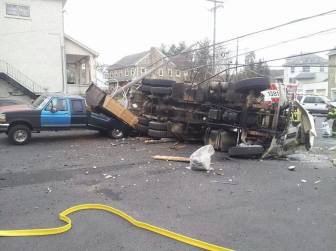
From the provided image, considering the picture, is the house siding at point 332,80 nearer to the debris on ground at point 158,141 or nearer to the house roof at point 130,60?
the house roof at point 130,60

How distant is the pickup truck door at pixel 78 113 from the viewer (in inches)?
521

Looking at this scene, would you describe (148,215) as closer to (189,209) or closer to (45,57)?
(189,209)

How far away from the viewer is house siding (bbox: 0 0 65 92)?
2562 centimetres

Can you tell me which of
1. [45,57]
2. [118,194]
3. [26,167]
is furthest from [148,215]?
[45,57]

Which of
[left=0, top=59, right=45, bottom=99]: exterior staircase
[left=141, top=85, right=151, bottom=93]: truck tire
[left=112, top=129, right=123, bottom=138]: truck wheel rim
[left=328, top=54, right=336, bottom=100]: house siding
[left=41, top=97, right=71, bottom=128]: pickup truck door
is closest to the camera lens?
[left=41, top=97, right=71, bottom=128]: pickup truck door

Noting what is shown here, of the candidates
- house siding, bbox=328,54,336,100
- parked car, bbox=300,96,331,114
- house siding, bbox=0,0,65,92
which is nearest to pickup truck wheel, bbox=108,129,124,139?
house siding, bbox=0,0,65,92

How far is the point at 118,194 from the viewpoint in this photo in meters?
6.74

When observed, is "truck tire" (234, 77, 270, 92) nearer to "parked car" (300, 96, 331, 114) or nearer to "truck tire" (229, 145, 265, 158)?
"truck tire" (229, 145, 265, 158)

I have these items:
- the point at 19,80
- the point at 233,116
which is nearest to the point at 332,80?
the point at 19,80

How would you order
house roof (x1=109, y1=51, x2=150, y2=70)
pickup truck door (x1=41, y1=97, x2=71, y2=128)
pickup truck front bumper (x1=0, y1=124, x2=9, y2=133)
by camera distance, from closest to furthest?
1. pickup truck front bumper (x1=0, y1=124, x2=9, y2=133)
2. pickup truck door (x1=41, y1=97, x2=71, y2=128)
3. house roof (x1=109, y1=51, x2=150, y2=70)

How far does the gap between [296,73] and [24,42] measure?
5982 centimetres

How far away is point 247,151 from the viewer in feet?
34.1

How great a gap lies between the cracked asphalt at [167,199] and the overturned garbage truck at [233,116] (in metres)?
0.63

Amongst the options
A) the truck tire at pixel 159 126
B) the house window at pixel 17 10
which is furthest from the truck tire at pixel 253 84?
the house window at pixel 17 10
